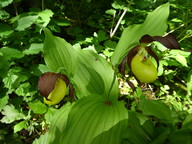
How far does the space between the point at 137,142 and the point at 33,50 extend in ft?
3.10

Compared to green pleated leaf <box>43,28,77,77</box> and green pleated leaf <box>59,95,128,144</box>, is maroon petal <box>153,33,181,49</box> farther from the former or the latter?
green pleated leaf <box>43,28,77,77</box>

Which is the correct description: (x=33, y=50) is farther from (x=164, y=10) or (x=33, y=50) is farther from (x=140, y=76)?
(x=164, y=10)

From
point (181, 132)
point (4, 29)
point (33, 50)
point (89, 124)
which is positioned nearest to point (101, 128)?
point (89, 124)

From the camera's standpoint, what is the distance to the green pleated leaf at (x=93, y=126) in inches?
38.2

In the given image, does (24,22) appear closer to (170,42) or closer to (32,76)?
(32,76)

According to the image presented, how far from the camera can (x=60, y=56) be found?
116cm

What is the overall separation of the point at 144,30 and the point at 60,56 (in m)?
0.55

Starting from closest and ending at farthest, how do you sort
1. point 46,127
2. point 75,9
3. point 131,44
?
point 131,44 < point 46,127 < point 75,9

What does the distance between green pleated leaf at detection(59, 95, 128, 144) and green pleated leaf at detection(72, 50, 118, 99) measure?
189mm

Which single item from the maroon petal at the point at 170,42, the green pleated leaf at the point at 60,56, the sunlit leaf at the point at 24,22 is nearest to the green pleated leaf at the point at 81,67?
the green pleated leaf at the point at 60,56

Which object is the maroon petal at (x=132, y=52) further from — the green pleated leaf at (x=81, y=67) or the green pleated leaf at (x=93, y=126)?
the green pleated leaf at (x=93, y=126)

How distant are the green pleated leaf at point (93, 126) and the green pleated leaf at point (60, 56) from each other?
0.25 metres

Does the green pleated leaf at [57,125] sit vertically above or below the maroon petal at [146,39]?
below

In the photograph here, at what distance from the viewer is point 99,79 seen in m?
1.22
